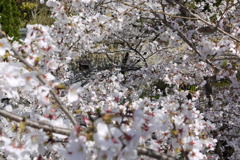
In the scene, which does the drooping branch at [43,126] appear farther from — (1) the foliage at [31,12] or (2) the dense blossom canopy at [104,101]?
(1) the foliage at [31,12]

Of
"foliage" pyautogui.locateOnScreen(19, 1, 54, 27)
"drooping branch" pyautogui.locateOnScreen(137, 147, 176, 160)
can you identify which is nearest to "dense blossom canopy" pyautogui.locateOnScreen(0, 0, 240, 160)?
"drooping branch" pyautogui.locateOnScreen(137, 147, 176, 160)

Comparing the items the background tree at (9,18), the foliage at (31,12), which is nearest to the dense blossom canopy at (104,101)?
the background tree at (9,18)

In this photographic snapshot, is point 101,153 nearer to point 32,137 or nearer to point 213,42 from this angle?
point 32,137

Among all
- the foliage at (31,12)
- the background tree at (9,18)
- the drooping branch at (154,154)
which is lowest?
the drooping branch at (154,154)

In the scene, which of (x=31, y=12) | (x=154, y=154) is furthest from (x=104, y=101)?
(x=31, y=12)

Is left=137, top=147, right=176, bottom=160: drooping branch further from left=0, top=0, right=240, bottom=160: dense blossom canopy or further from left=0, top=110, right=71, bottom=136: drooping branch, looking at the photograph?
left=0, top=110, right=71, bottom=136: drooping branch

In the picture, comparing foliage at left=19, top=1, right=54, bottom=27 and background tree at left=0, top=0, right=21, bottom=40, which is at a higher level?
foliage at left=19, top=1, right=54, bottom=27

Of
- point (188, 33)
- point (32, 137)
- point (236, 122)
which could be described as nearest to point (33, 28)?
point (32, 137)

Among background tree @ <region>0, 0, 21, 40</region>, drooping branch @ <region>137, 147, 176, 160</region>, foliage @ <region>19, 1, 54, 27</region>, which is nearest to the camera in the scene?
drooping branch @ <region>137, 147, 176, 160</region>

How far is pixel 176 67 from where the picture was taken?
442 centimetres

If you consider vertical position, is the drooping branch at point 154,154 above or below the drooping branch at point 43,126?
below

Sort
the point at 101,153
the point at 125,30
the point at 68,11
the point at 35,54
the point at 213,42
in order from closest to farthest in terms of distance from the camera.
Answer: the point at 101,153 < the point at 35,54 < the point at 213,42 < the point at 68,11 < the point at 125,30

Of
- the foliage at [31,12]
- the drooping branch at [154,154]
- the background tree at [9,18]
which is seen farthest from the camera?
the foliage at [31,12]

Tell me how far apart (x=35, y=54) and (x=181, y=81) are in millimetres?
3029
